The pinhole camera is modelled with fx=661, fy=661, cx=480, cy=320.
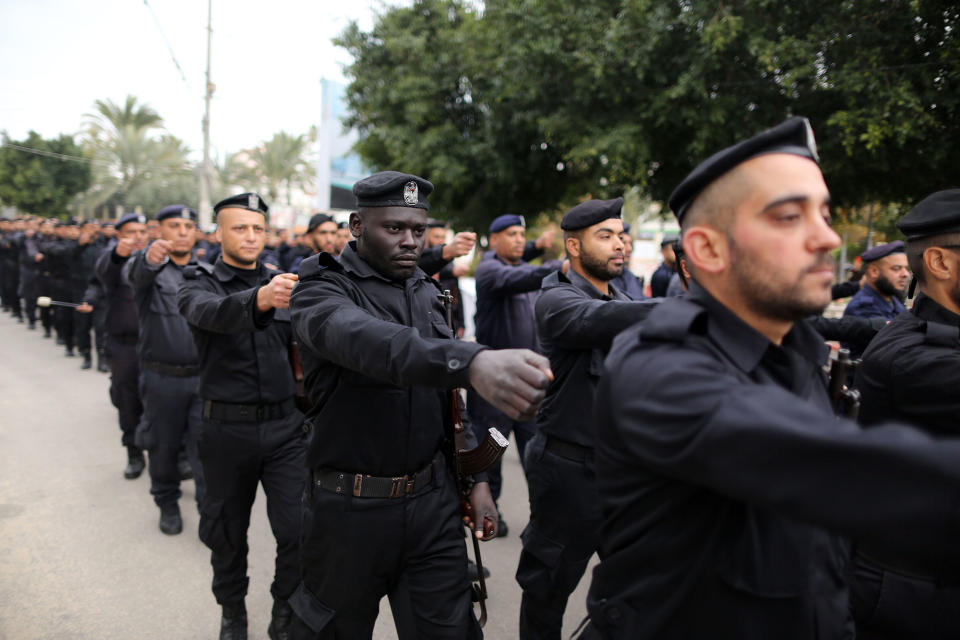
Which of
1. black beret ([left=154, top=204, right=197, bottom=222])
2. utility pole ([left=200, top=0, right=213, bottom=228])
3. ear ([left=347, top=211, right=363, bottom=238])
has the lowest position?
ear ([left=347, top=211, right=363, bottom=238])

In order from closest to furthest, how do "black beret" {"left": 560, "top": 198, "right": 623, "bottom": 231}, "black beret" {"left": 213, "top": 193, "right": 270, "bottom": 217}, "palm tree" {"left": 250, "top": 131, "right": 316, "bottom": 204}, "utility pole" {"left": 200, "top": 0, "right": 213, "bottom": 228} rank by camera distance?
1. "black beret" {"left": 560, "top": 198, "right": 623, "bottom": 231}
2. "black beret" {"left": 213, "top": 193, "right": 270, "bottom": 217}
3. "utility pole" {"left": 200, "top": 0, "right": 213, "bottom": 228}
4. "palm tree" {"left": 250, "top": 131, "right": 316, "bottom": 204}

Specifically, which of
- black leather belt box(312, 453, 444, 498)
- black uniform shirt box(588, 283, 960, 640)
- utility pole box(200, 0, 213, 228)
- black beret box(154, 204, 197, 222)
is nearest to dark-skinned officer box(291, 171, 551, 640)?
black leather belt box(312, 453, 444, 498)

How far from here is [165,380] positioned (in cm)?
479

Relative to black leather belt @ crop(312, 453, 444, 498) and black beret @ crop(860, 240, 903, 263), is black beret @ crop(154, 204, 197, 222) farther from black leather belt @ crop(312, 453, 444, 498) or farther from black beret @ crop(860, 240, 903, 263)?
black beret @ crop(860, 240, 903, 263)

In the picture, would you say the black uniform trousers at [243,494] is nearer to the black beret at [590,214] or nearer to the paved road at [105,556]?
the paved road at [105,556]

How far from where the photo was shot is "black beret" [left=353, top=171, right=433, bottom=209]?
8.22ft

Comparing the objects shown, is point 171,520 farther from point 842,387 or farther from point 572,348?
point 842,387

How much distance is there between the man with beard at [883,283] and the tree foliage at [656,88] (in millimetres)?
3634

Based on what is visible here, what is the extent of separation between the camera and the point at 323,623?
229cm

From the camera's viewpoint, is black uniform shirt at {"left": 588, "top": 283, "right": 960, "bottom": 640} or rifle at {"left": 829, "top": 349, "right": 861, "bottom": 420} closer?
black uniform shirt at {"left": 588, "top": 283, "right": 960, "bottom": 640}

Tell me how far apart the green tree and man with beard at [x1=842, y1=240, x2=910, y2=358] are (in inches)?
1379

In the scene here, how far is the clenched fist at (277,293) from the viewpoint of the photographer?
277 centimetres

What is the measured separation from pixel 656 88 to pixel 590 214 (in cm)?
799

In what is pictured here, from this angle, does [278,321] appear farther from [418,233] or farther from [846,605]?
[846,605]
